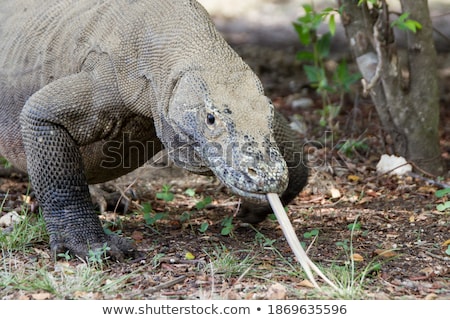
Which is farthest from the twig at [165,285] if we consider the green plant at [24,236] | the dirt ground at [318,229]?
the green plant at [24,236]

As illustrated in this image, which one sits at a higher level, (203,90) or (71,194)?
(203,90)

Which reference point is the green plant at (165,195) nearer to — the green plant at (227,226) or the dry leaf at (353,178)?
the green plant at (227,226)

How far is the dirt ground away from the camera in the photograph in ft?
13.1

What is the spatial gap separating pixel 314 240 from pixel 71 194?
1.36m

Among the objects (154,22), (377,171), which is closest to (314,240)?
(154,22)

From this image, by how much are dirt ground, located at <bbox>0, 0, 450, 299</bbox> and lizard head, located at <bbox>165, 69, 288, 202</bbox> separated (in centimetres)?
56

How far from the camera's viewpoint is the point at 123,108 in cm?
446

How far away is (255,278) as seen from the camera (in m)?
4.07

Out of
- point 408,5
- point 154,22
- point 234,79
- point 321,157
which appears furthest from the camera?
point 321,157

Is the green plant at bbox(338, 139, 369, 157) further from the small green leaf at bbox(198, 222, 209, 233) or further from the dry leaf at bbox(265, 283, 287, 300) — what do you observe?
the dry leaf at bbox(265, 283, 287, 300)

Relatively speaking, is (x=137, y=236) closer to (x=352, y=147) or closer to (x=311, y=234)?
(x=311, y=234)

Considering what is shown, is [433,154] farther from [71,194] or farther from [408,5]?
[71,194]

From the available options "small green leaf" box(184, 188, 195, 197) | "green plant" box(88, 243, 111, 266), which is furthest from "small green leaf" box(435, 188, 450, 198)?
"green plant" box(88, 243, 111, 266)
